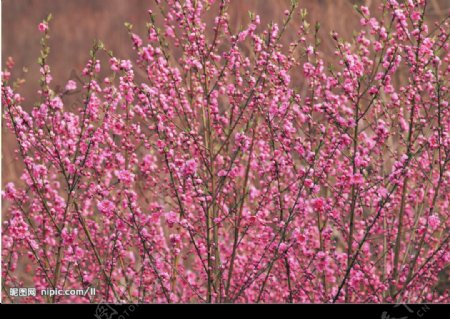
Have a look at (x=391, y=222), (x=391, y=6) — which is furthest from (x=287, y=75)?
(x=391, y=222)

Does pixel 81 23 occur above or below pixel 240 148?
above

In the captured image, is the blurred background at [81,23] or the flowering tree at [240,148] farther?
the blurred background at [81,23]

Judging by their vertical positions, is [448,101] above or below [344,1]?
below

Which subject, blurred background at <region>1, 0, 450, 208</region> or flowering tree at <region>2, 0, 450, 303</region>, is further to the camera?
blurred background at <region>1, 0, 450, 208</region>

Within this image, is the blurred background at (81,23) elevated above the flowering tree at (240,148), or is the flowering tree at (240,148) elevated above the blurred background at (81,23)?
the blurred background at (81,23)

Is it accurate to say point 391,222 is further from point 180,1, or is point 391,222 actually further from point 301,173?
point 180,1

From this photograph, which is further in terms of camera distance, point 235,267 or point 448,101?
point 235,267

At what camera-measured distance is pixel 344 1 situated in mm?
6879

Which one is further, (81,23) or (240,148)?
(81,23)

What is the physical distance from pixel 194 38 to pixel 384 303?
2.13 metres

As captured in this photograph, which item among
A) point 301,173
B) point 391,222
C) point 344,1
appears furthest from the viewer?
point 344,1

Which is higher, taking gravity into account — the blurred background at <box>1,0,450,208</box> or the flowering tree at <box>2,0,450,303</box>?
the blurred background at <box>1,0,450,208</box>
